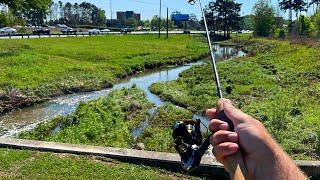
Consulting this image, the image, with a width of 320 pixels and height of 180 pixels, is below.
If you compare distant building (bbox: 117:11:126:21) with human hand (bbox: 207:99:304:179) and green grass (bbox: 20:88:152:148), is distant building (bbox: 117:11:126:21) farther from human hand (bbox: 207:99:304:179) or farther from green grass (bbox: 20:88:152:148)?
human hand (bbox: 207:99:304:179)

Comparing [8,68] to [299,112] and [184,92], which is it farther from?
[299,112]

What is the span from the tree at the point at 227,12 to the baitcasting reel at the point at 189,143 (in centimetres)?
8556

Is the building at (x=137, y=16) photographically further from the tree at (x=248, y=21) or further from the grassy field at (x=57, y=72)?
the grassy field at (x=57, y=72)

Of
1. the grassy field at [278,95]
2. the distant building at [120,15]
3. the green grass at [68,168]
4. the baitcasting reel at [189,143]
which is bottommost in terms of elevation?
the grassy field at [278,95]

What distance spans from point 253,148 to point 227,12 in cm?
8845

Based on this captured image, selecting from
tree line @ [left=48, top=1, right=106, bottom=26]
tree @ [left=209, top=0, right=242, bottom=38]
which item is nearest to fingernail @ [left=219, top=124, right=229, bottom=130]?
tree @ [left=209, top=0, right=242, bottom=38]

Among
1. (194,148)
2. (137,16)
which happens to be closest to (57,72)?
(194,148)

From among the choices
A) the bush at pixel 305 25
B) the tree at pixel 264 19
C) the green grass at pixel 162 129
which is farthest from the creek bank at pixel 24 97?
the tree at pixel 264 19

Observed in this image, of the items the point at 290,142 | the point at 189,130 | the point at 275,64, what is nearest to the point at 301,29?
the point at 275,64

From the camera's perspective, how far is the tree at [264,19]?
7638cm

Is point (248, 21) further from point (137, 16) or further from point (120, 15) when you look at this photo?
point (137, 16)

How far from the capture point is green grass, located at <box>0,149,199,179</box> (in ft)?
22.7

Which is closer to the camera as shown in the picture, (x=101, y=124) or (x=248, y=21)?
(x=101, y=124)

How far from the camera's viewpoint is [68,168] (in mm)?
7184
